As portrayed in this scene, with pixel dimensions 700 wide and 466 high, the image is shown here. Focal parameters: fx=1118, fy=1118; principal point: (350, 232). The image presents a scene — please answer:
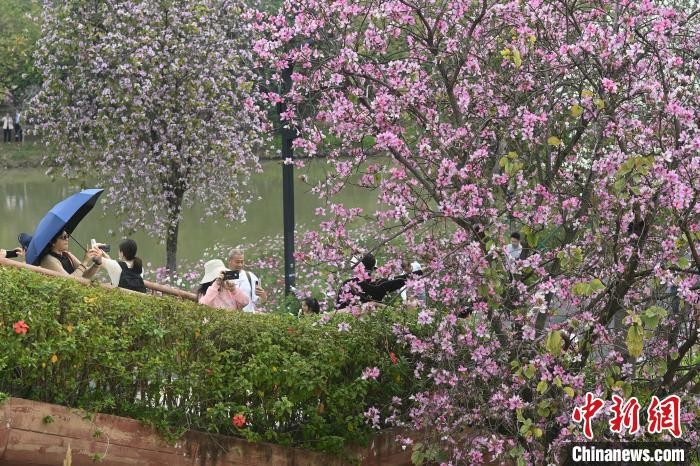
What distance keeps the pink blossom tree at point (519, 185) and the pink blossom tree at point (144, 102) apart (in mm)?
7533

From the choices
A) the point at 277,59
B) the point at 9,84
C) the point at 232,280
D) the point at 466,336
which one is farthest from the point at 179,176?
the point at 9,84

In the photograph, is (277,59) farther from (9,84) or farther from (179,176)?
(9,84)

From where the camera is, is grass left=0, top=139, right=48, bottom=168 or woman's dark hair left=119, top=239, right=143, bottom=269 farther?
grass left=0, top=139, right=48, bottom=168

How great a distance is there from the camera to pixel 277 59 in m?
8.01

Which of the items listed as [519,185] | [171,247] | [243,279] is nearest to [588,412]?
[519,185]

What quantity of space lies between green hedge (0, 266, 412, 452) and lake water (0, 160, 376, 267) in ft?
32.8

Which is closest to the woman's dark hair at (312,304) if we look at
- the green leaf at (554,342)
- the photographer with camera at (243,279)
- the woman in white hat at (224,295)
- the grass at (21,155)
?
the photographer with camera at (243,279)

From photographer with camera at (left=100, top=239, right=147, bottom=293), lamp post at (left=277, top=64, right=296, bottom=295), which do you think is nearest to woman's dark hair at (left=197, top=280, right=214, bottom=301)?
photographer with camera at (left=100, top=239, right=147, bottom=293)

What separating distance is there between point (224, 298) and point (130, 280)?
81 cm

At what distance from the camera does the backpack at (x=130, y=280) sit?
948 cm

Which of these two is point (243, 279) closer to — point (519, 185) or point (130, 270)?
point (130, 270)

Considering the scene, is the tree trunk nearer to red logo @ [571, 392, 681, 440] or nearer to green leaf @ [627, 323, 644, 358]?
red logo @ [571, 392, 681, 440]

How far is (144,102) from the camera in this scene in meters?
15.5

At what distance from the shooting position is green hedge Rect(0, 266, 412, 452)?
6938mm
